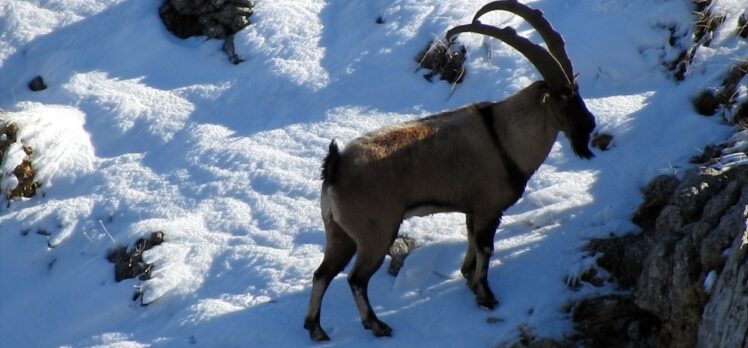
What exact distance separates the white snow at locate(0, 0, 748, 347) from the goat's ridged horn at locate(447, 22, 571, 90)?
1.24 m

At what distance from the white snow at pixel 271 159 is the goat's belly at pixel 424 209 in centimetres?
73

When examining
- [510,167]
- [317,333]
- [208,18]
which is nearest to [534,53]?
[510,167]

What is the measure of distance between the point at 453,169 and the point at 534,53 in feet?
3.72

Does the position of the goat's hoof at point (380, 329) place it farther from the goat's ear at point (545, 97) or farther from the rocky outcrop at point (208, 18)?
the rocky outcrop at point (208, 18)

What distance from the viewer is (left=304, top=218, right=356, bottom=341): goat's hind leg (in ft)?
27.1

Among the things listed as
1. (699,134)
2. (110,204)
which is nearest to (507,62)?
(699,134)

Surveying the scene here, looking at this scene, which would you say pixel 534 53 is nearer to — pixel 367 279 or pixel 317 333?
pixel 367 279

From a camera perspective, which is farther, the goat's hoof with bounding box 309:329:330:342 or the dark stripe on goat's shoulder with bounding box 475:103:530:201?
the dark stripe on goat's shoulder with bounding box 475:103:530:201

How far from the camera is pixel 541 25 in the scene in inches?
332

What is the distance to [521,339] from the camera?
778 cm

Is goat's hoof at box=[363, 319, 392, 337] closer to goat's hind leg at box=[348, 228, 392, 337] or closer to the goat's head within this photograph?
goat's hind leg at box=[348, 228, 392, 337]

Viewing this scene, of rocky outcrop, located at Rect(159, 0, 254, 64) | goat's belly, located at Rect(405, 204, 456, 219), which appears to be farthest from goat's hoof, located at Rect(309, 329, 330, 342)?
rocky outcrop, located at Rect(159, 0, 254, 64)

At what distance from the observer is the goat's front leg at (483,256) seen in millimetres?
8359

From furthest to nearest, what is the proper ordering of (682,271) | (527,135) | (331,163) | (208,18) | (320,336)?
(208,18) → (527,135) → (320,336) → (331,163) → (682,271)
